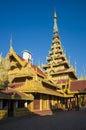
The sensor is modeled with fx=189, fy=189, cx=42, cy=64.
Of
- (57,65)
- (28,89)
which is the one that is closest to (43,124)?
(28,89)

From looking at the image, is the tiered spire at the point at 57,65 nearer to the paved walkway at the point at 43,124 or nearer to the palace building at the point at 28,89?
the palace building at the point at 28,89

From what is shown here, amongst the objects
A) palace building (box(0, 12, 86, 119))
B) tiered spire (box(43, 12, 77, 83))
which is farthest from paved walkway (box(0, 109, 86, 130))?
tiered spire (box(43, 12, 77, 83))

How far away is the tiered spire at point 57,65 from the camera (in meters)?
37.3

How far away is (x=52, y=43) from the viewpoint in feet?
158

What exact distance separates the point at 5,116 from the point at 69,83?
19507 mm

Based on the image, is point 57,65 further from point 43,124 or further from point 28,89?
point 43,124

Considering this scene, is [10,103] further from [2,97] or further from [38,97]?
[38,97]

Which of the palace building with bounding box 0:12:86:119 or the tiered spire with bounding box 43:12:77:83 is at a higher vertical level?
the tiered spire with bounding box 43:12:77:83

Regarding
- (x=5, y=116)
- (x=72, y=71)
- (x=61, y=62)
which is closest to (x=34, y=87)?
(x=5, y=116)

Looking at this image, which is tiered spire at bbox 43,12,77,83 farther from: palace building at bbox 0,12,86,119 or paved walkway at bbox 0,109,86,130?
paved walkway at bbox 0,109,86,130

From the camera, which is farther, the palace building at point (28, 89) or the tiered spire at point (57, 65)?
the tiered spire at point (57, 65)

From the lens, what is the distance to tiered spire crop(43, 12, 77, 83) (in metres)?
37.3

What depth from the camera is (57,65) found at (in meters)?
40.9

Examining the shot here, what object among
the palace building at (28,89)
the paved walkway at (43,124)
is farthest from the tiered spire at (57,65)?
the paved walkway at (43,124)
